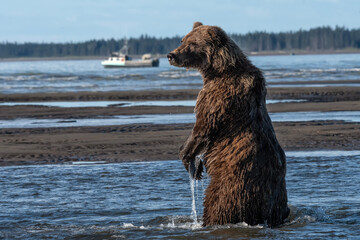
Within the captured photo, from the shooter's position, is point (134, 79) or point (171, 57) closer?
point (171, 57)

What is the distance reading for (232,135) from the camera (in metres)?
6.10

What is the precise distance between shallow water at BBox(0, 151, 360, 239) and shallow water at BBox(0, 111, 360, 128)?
7.25 meters

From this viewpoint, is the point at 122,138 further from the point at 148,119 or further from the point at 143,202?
the point at 143,202

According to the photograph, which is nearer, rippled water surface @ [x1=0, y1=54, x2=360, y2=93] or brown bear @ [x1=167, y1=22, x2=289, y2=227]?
brown bear @ [x1=167, y1=22, x2=289, y2=227]

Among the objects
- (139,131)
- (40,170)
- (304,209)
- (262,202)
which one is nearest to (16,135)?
(139,131)

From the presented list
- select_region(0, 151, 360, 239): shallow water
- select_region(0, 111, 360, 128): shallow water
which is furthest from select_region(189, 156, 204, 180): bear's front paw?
select_region(0, 111, 360, 128): shallow water

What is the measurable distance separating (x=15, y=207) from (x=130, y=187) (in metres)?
1.71

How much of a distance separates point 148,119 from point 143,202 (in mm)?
11609

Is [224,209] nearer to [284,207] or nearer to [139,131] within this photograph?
[284,207]

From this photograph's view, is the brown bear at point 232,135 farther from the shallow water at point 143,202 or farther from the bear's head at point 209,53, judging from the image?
the shallow water at point 143,202

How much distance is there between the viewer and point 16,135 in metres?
16.7

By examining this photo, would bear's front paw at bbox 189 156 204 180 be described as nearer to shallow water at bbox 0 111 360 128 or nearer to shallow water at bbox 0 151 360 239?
shallow water at bbox 0 151 360 239

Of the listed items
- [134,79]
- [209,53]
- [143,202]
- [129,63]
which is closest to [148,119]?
[143,202]

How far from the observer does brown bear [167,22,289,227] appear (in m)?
6.04
